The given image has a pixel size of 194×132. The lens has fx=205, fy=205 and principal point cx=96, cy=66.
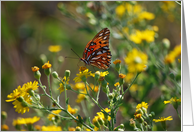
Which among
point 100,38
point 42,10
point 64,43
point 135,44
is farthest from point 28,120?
point 42,10

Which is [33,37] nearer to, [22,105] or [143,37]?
[143,37]

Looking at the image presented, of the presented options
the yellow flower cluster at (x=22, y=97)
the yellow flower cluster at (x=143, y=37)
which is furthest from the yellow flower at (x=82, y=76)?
the yellow flower cluster at (x=143, y=37)

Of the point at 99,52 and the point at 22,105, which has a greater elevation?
the point at 99,52

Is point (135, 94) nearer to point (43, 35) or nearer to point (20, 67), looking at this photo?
point (20, 67)

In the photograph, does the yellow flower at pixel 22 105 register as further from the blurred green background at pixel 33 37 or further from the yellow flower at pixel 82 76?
the blurred green background at pixel 33 37

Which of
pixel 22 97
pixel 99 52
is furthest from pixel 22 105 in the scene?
pixel 99 52

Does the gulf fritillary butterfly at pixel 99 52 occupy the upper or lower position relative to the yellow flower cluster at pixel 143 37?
lower

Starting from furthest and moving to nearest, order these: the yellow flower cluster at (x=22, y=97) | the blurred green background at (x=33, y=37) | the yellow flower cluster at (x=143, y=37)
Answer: the blurred green background at (x=33, y=37)
the yellow flower cluster at (x=143, y=37)
the yellow flower cluster at (x=22, y=97)

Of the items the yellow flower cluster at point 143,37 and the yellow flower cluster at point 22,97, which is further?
the yellow flower cluster at point 143,37

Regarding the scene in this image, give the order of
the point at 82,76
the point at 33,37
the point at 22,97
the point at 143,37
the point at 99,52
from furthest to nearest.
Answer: the point at 33,37 < the point at 143,37 < the point at 99,52 < the point at 82,76 < the point at 22,97

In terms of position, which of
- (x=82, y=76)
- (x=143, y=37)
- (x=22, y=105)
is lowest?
(x=22, y=105)
